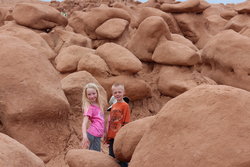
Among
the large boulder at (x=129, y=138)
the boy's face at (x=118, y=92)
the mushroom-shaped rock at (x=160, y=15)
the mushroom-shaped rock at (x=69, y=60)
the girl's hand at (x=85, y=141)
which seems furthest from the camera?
the mushroom-shaped rock at (x=160, y=15)

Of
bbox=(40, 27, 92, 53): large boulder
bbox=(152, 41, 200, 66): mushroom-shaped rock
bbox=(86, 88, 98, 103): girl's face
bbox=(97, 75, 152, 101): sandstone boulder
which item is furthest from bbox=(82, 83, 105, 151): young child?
bbox=(40, 27, 92, 53): large boulder

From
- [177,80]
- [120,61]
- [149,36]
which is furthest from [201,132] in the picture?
[149,36]

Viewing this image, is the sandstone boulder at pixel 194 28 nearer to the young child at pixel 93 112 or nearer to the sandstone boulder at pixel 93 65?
the sandstone boulder at pixel 93 65

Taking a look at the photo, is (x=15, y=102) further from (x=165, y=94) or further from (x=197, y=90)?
(x=165, y=94)

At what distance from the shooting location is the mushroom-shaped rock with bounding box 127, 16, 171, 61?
7.70 metres

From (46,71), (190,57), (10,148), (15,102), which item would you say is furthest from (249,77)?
(10,148)

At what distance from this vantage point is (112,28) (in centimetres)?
977

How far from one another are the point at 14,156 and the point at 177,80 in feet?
17.7

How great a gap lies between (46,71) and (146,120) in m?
1.95

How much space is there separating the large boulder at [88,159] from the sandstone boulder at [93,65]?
3769mm

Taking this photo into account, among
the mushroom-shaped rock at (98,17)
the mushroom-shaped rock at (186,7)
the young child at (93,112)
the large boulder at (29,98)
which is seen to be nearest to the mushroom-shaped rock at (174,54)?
the mushroom-shaped rock at (98,17)

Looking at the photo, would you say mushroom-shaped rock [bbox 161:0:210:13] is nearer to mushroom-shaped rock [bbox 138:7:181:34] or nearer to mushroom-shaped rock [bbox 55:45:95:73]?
mushroom-shaped rock [bbox 138:7:181:34]

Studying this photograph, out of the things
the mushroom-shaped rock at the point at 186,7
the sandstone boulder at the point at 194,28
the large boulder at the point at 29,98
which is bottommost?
the sandstone boulder at the point at 194,28

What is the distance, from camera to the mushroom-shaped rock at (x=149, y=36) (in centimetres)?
770
